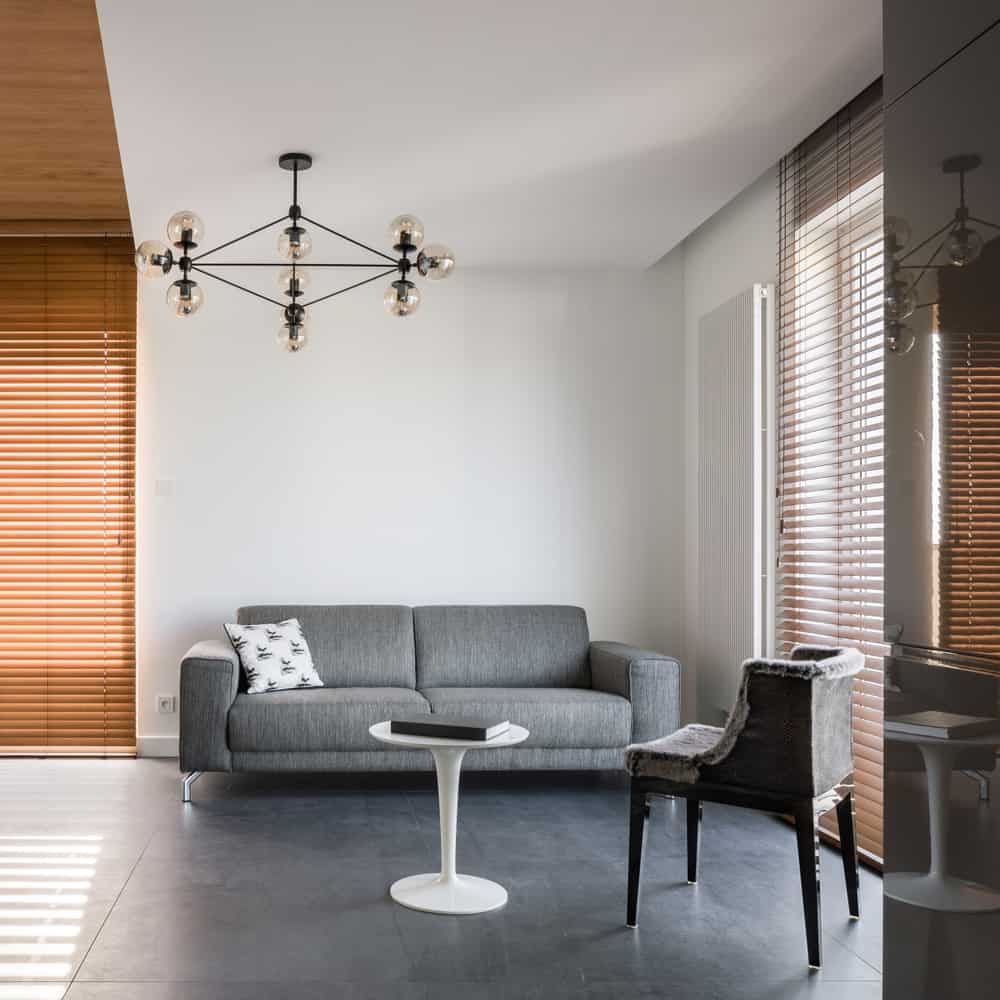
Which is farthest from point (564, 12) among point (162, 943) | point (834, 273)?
point (162, 943)

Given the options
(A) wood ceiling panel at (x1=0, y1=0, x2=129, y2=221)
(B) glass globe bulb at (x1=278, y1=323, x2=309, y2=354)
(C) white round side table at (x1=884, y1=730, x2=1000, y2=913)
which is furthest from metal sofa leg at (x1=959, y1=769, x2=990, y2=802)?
(A) wood ceiling panel at (x1=0, y1=0, x2=129, y2=221)

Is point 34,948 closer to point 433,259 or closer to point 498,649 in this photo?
point 433,259

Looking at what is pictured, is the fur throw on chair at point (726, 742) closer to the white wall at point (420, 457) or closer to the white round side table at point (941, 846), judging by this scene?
the white round side table at point (941, 846)

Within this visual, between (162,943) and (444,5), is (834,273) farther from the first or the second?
(162,943)

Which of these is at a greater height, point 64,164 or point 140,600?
point 64,164

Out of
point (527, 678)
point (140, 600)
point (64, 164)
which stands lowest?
point (527, 678)

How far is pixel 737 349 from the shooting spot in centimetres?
472

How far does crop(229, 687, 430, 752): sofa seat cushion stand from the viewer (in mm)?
4551

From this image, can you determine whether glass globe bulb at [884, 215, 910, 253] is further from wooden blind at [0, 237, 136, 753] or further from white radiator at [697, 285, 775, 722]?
wooden blind at [0, 237, 136, 753]

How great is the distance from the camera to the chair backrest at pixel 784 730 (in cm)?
293

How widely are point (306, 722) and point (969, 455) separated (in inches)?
137

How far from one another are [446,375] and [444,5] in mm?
3026

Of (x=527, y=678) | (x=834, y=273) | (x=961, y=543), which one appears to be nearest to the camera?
(x=961, y=543)

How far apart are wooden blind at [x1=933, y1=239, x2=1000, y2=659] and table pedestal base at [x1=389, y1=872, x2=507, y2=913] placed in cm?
202
